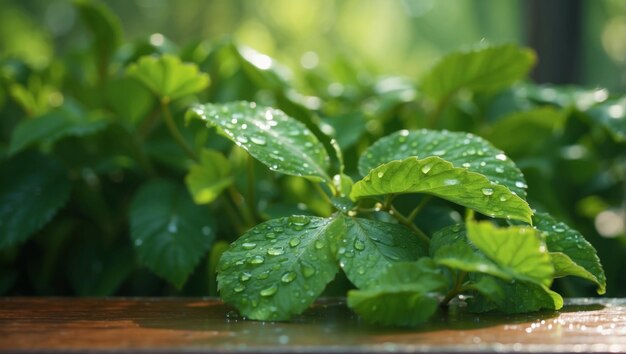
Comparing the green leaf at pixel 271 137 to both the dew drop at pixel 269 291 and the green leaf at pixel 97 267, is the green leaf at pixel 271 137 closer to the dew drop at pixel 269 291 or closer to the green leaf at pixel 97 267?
the dew drop at pixel 269 291

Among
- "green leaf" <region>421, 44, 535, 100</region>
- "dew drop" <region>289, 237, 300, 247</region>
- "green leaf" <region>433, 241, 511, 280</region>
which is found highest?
"green leaf" <region>421, 44, 535, 100</region>

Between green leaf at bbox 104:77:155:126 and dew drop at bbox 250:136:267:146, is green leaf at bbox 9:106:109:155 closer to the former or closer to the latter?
green leaf at bbox 104:77:155:126

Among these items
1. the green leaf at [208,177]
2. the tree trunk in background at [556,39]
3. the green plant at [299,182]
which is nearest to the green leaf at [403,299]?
the green plant at [299,182]

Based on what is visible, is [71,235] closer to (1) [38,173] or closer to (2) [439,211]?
(1) [38,173]

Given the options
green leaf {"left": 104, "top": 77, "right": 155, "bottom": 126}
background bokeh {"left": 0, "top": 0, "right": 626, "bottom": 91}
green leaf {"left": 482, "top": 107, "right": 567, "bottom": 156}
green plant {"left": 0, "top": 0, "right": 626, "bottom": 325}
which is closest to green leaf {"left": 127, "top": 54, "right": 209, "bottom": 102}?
green plant {"left": 0, "top": 0, "right": 626, "bottom": 325}

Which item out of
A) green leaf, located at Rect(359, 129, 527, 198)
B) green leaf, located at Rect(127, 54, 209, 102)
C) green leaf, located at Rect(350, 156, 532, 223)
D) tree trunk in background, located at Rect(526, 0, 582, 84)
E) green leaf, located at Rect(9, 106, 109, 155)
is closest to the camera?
green leaf, located at Rect(350, 156, 532, 223)

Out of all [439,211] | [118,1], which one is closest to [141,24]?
[118,1]

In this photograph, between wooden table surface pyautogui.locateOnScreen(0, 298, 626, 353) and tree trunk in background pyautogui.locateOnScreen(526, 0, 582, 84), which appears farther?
tree trunk in background pyautogui.locateOnScreen(526, 0, 582, 84)
